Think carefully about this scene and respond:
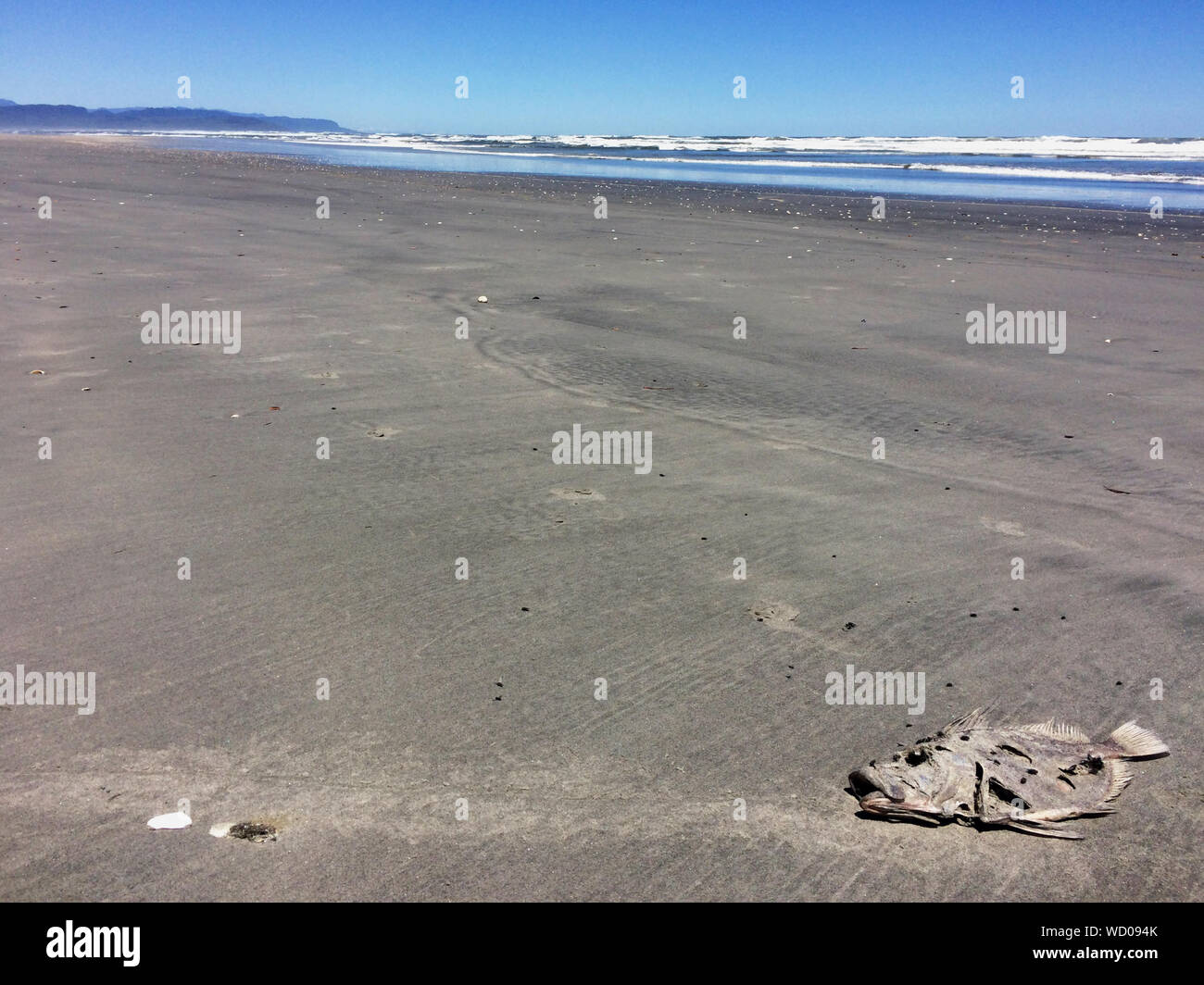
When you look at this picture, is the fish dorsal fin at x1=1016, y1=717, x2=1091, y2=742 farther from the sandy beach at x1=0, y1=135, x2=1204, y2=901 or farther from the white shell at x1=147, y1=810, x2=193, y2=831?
the white shell at x1=147, y1=810, x2=193, y2=831

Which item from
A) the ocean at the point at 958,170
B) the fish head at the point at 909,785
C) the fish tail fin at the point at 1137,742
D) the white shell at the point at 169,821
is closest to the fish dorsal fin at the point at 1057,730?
the fish tail fin at the point at 1137,742

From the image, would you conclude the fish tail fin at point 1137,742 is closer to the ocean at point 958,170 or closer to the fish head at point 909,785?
the fish head at point 909,785

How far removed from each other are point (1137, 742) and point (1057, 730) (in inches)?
10.2

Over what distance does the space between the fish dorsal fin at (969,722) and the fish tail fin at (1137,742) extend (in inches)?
17.0


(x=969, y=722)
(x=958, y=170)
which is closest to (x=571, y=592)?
(x=969, y=722)

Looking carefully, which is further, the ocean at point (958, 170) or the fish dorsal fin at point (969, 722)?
the ocean at point (958, 170)

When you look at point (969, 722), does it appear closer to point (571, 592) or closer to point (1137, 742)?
point (1137, 742)

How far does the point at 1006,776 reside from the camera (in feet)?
10.6

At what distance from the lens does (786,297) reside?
11852 millimetres

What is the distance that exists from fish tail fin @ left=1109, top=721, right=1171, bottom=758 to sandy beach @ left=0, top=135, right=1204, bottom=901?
0.22 ft

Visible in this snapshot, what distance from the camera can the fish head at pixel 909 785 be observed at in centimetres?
308

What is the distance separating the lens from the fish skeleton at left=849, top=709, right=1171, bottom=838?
3.09 m
